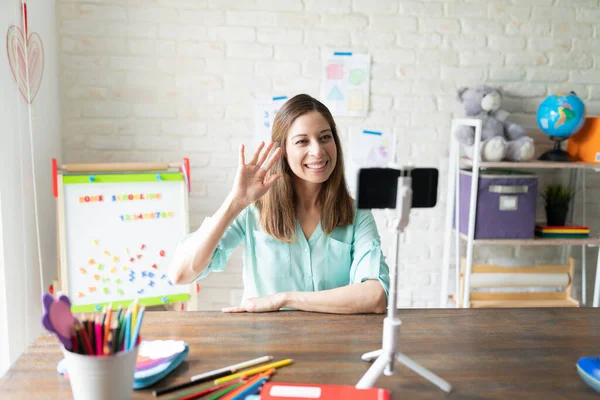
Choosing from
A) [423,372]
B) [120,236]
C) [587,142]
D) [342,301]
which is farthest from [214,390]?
[587,142]

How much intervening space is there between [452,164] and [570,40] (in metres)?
0.95

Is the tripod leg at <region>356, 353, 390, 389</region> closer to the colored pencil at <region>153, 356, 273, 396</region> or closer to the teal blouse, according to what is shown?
the colored pencil at <region>153, 356, 273, 396</region>

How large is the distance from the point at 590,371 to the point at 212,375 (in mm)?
700

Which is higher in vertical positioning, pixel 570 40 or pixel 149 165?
pixel 570 40

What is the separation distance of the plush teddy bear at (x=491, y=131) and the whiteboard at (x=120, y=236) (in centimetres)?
144

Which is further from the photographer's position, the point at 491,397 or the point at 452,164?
the point at 452,164

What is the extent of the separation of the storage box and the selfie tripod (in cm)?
213

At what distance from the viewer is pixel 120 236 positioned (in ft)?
7.50

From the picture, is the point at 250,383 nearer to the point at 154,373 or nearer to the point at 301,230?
the point at 154,373

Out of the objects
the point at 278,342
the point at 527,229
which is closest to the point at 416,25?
the point at 527,229

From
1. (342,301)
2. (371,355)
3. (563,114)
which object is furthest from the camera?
(563,114)

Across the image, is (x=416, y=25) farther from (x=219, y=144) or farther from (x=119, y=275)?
(x=119, y=275)

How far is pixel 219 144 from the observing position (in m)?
2.69

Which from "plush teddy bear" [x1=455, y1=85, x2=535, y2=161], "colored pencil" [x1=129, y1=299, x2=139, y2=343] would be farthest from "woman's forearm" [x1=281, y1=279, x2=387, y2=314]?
"plush teddy bear" [x1=455, y1=85, x2=535, y2=161]
